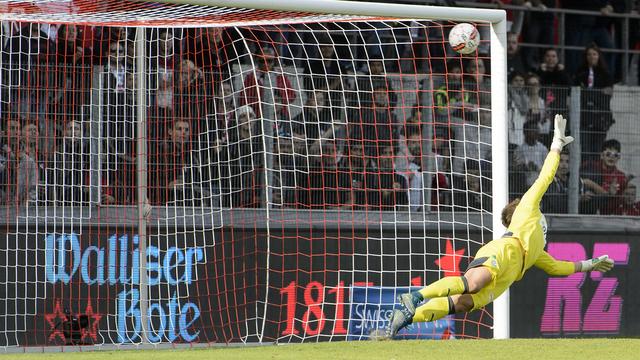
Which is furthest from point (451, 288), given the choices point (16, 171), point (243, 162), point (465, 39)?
point (16, 171)

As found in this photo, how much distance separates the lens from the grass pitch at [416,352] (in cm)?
906

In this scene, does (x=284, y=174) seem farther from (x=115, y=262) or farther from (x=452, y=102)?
(x=452, y=102)

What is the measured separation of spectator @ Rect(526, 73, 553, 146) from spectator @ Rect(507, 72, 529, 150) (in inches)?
2.3

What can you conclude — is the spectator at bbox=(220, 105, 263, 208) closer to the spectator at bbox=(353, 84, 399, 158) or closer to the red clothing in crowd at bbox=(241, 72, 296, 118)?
the red clothing in crowd at bbox=(241, 72, 296, 118)

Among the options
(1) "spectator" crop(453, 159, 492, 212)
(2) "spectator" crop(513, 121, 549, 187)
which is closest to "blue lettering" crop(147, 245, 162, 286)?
(1) "spectator" crop(453, 159, 492, 212)

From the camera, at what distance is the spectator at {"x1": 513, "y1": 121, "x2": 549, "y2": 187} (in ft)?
46.2

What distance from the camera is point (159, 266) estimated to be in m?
12.7

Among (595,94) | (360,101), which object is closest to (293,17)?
(360,101)

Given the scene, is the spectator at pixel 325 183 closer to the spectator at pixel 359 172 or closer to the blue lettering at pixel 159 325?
the spectator at pixel 359 172

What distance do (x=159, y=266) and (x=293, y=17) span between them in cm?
309

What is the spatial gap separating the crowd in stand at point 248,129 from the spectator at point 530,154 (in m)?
0.01

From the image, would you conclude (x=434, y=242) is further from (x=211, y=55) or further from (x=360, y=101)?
(x=211, y=55)

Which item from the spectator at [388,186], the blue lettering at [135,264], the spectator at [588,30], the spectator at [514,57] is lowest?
the blue lettering at [135,264]

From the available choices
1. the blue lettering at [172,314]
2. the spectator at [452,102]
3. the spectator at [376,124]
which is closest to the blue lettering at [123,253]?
the blue lettering at [172,314]
